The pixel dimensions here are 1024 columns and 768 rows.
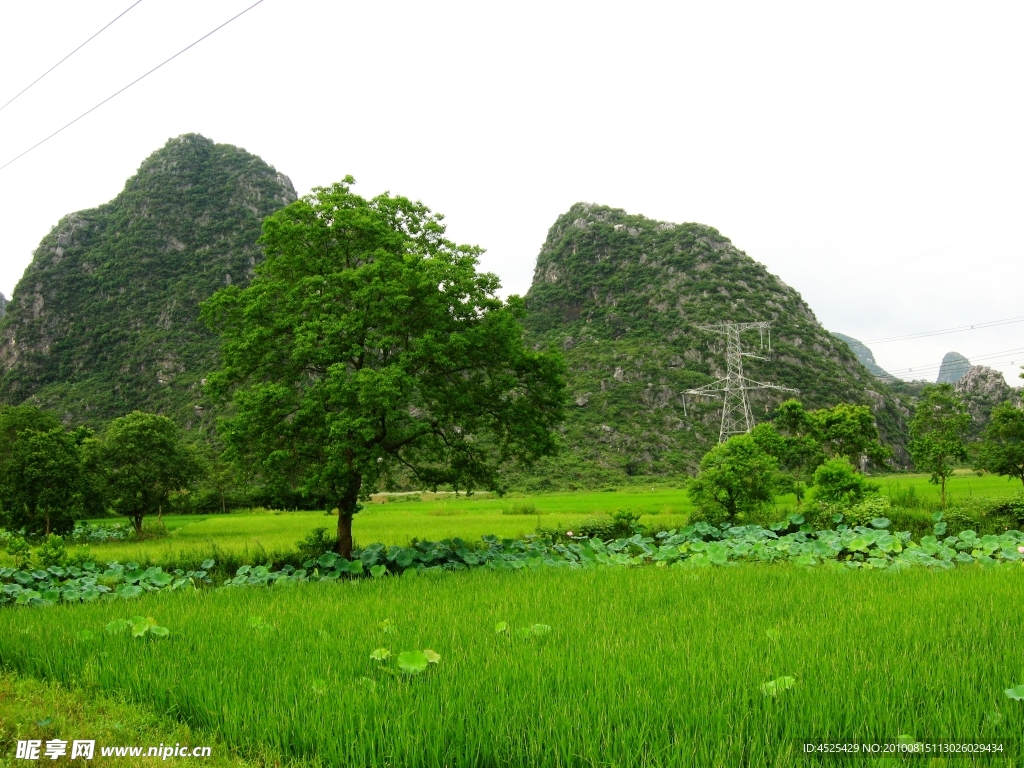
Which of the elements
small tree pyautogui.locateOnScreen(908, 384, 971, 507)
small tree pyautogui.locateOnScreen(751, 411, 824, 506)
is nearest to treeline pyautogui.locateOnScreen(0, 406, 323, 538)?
small tree pyautogui.locateOnScreen(751, 411, 824, 506)

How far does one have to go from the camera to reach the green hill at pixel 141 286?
2965 inches

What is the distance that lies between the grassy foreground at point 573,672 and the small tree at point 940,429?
18.3 m

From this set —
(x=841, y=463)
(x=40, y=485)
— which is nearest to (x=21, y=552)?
(x=40, y=485)

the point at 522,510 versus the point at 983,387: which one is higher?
the point at 983,387

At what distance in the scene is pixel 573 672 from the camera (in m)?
4.27

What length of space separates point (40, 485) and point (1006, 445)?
3210 cm

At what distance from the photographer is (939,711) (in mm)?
3324

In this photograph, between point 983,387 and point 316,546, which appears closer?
point 316,546

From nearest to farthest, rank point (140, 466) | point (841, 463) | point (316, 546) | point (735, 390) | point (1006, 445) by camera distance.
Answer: point (316, 546), point (841, 463), point (1006, 445), point (140, 466), point (735, 390)

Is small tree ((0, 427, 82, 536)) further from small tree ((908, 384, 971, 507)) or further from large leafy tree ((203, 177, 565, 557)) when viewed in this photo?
small tree ((908, 384, 971, 507))

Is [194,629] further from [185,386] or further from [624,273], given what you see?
[624,273]

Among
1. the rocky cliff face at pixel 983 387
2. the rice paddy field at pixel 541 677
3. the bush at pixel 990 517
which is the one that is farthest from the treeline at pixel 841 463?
the rocky cliff face at pixel 983 387

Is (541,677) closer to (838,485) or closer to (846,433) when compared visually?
(838,485)

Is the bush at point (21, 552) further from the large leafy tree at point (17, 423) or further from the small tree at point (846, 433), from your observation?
the small tree at point (846, 433)
